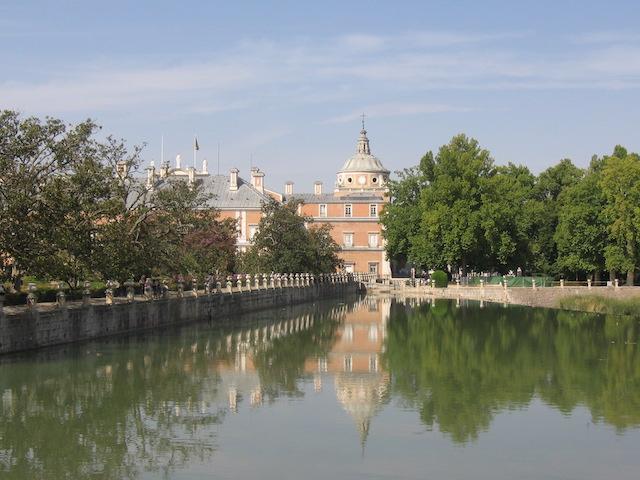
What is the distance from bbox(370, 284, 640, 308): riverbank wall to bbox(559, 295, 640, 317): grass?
3.85 ft

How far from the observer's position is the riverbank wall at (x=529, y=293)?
62.7 metres

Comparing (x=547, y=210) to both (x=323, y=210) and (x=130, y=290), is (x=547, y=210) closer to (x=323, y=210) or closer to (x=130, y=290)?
(x=323, y=210)

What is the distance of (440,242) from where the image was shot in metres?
75.9

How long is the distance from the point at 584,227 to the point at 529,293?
821 cm

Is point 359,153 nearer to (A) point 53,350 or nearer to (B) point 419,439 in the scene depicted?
(A) point 53,350

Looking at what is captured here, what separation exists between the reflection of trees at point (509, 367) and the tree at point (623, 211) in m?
20.1

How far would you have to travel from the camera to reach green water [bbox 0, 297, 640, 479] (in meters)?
16.0

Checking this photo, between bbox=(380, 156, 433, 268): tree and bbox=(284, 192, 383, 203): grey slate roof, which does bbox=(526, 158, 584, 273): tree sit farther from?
bbox=(284, 192, 383, 203): grey slate roof

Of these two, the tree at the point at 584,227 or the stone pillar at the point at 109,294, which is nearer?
the stone pillar at the point at 109,294

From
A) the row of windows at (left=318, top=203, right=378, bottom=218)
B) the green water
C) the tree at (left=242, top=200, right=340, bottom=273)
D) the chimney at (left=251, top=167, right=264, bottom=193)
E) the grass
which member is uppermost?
the chimney at (left=251, top=167, right=264, bottom=193)

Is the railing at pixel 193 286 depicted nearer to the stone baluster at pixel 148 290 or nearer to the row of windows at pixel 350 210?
the stone baluster at pixel 148 290

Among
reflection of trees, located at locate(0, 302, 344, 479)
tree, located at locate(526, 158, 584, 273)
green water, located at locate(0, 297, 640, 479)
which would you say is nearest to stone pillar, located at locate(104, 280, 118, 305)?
green water, located at locate(0, 297, 640, 479)

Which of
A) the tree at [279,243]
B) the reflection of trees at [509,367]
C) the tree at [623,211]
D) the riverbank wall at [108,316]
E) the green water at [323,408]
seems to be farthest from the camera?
the tree at [279,243]

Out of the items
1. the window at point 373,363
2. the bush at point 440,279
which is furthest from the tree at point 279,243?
the window at point 373,363
